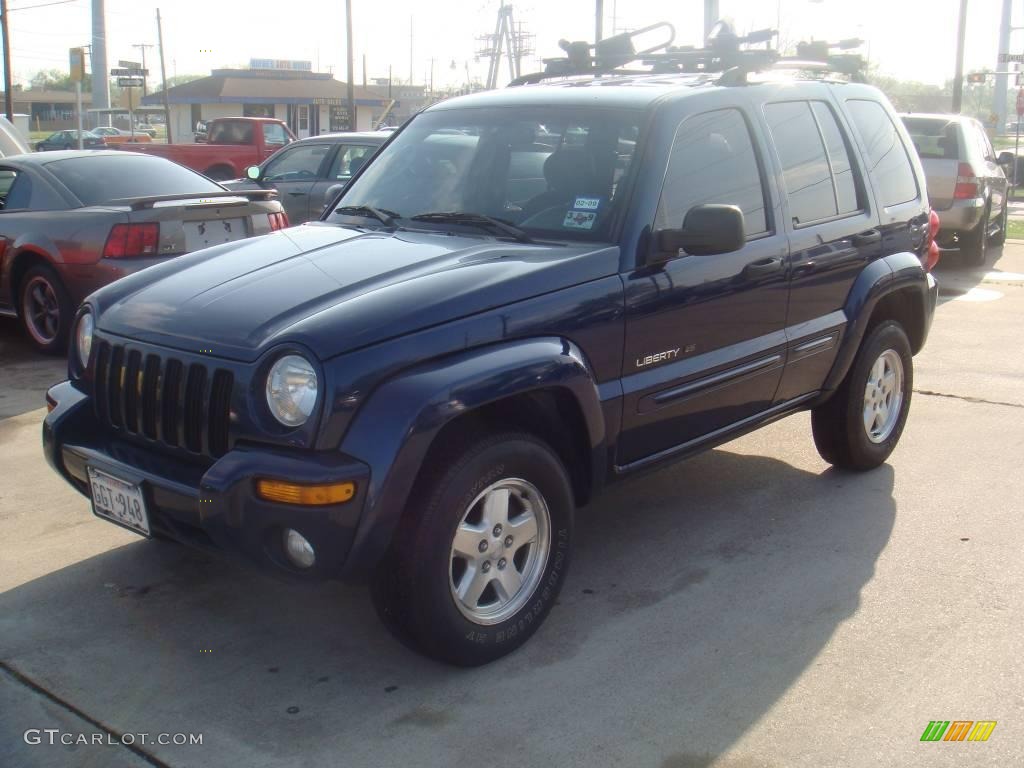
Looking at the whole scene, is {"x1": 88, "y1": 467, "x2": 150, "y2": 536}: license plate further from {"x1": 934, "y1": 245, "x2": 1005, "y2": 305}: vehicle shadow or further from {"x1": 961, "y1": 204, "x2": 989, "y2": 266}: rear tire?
{"x1": 961, "y1": 204, "x2": 989, "y2": 266}: rear tire

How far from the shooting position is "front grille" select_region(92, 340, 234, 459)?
3.51 metres

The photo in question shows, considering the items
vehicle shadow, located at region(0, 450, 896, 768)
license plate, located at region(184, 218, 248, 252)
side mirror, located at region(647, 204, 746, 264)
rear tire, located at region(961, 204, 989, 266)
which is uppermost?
side mirror, located at region(647, 204, 746, 264)

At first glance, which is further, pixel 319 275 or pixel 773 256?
pixel 773 256

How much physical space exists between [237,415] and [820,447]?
130 inches

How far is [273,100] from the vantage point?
60531mm

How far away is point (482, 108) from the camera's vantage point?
196 inches

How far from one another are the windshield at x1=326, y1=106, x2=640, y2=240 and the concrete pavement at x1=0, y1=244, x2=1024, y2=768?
1430mm

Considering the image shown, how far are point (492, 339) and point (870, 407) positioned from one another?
9.03 ft

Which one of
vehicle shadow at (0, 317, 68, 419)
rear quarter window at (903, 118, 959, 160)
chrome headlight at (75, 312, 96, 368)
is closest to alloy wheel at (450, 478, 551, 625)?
chrome headlight at (75, 312, 96, 368)

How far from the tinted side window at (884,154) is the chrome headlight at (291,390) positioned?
129 inches

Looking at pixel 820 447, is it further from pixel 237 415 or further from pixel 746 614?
pixel 237 415

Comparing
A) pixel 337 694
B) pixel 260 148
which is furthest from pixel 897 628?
pixel 260 148

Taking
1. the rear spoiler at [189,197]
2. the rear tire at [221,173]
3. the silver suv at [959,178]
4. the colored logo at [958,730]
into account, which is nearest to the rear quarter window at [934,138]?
the silver suv at [959,178]

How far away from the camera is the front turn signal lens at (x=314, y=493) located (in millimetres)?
3221
